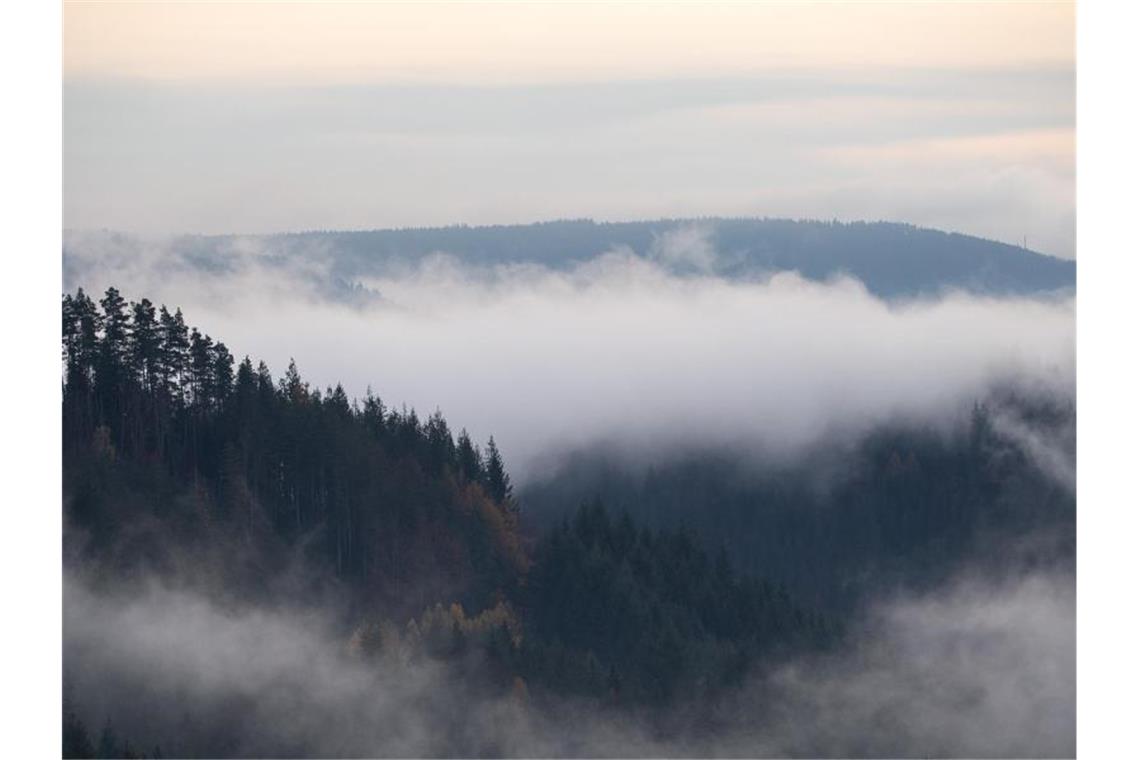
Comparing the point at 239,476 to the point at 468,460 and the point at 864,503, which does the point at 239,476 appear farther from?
the point at 864,503

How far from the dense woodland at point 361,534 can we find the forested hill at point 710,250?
593 centimetres

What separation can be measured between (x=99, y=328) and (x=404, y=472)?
407 inches

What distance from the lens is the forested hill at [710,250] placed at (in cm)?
5922

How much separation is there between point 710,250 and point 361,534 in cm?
1705

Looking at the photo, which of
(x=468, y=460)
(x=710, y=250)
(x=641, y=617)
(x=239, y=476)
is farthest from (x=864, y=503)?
(x=239, y=476)

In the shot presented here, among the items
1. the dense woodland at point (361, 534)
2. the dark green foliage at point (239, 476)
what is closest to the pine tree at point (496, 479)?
the dense woodland at point (361, 534)

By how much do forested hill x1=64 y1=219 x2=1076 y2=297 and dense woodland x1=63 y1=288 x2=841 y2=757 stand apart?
233 inches

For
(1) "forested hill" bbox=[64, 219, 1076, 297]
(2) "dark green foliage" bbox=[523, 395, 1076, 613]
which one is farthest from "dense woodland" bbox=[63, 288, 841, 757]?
(1) "forested hill" bbox=[64, 219, 1076, 297]

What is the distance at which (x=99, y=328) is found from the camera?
171 feet

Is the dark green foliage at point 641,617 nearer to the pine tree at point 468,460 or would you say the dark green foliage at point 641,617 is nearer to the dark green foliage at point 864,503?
the dark green foliage at point 864,503

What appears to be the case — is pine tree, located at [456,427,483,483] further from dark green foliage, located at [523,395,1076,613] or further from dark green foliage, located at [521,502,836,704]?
dark green foliage, located at [521,502,836,704]

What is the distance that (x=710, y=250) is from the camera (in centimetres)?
6303

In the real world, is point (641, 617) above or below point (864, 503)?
below
